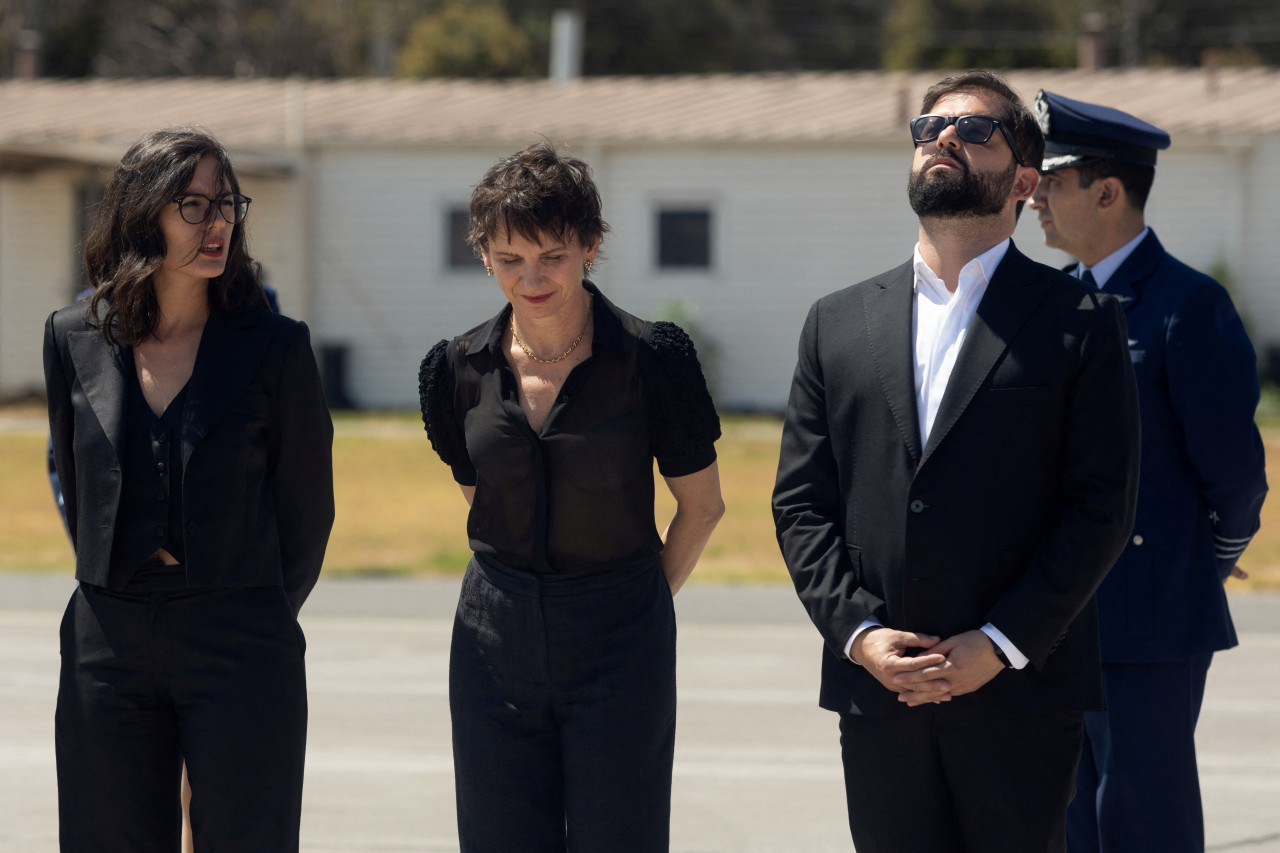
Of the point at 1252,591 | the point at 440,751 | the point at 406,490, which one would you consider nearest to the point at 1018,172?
the point at 440,751

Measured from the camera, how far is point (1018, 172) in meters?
3.54

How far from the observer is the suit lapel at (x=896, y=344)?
137 inches

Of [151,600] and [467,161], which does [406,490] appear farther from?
[151,600]

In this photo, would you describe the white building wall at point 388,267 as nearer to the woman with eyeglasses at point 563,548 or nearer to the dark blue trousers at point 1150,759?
the dark blue trousers at point 1150,759

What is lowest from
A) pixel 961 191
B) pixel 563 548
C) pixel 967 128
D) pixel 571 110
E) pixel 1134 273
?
pixel 563 548

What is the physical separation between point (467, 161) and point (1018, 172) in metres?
21.0

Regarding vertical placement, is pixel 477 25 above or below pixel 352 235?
above

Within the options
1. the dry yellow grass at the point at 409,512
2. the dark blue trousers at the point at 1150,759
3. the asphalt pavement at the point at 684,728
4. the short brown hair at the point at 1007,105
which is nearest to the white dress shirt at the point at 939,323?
the short brown hair at the point at 1007,105

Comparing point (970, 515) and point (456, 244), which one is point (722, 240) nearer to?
point (456, 244)

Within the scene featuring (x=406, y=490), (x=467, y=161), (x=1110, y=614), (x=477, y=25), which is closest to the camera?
(x=1110, y=614)

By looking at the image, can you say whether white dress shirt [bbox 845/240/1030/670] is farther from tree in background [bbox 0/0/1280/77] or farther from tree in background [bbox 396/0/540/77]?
tree in background [bbox 0/0/1280/77]

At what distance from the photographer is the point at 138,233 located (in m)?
3.72

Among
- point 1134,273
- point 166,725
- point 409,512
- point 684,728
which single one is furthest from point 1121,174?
point 409,512

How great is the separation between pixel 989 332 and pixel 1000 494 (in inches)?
14.0
